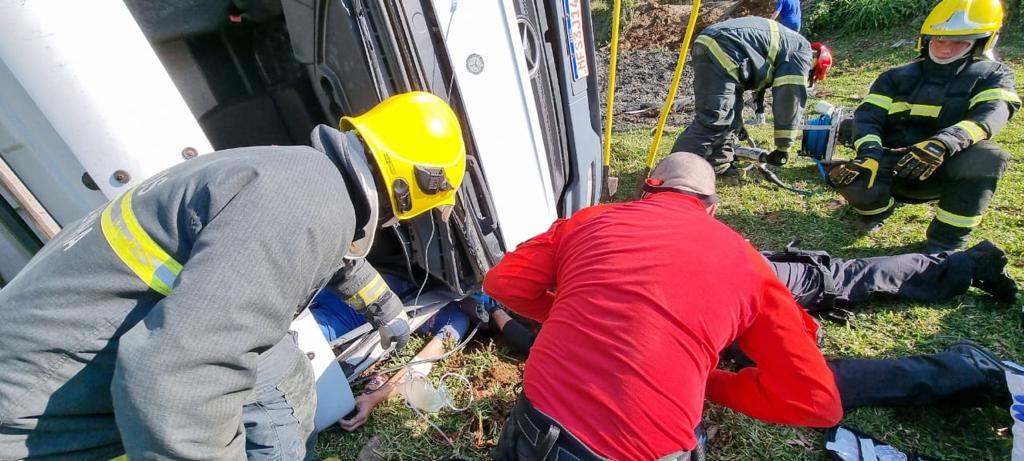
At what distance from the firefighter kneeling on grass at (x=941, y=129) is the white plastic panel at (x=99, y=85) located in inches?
154

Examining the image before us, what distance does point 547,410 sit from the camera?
4.95 ft

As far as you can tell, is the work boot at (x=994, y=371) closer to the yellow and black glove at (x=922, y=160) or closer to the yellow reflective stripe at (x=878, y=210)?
the yellow and black glove at (x=922, y=160)

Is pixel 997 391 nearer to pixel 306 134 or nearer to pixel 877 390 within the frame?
pixel 877 390

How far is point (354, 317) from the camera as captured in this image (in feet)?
8.70

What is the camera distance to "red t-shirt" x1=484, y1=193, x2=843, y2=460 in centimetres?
140

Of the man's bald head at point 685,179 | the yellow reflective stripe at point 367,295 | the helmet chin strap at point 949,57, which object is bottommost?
the helmet chin strap at point 949,57

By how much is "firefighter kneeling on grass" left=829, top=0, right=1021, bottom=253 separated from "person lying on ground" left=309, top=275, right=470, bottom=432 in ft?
9.28

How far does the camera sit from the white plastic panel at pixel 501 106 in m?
2.28

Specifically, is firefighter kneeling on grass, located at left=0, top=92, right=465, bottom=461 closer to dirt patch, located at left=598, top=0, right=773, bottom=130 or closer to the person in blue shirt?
dirt patch, located at left=598, top=0, right=773, bottom=130

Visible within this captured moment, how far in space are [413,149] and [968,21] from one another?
139 inches

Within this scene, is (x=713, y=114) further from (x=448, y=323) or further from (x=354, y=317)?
(x=354, y=317)

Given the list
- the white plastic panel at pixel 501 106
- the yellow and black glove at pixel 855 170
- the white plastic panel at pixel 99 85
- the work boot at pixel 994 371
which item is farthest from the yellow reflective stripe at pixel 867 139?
the white plastic panel at pixel 99 85

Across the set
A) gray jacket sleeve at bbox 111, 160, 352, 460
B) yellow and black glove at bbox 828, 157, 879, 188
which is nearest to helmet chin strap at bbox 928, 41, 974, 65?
yellow and black glove at bbox 828, 157, 879, 188

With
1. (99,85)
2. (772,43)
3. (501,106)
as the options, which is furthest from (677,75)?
(99,85)
